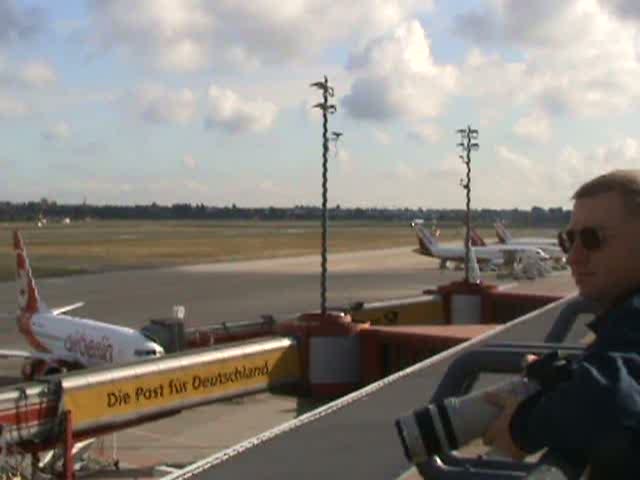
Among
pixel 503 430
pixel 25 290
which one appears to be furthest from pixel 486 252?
pixel 503 430

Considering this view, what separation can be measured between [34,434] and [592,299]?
14.8 metres

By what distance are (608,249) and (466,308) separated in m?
33.6

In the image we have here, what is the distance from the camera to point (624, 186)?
2.43 metres

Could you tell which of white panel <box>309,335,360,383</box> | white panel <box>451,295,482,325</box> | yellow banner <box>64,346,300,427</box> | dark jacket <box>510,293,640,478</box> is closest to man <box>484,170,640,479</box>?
Result: dark jacket <box>510,293,640,478</box>

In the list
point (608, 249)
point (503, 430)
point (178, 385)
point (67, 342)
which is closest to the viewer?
point (503, 430)

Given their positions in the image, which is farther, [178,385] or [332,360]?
[332,360]

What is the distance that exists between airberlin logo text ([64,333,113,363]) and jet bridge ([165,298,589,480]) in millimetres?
24300

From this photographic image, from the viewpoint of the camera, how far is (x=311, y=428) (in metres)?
9.69

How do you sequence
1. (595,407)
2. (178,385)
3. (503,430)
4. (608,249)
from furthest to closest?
(178,385) → (608,249) → (503,430) → (595,407)

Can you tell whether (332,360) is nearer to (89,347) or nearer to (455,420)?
(89,347)

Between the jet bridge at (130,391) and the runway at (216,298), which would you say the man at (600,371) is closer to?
the jet bridge at (130,391)

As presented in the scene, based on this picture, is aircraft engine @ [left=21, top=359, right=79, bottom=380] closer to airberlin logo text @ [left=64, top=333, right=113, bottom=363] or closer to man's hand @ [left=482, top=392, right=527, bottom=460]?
airberlin logo text @ [left=64, top=333, right=113, bottom=363]

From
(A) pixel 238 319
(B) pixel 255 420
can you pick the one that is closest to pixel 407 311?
(B) pixel 255 420

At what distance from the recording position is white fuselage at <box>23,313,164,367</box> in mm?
32781
